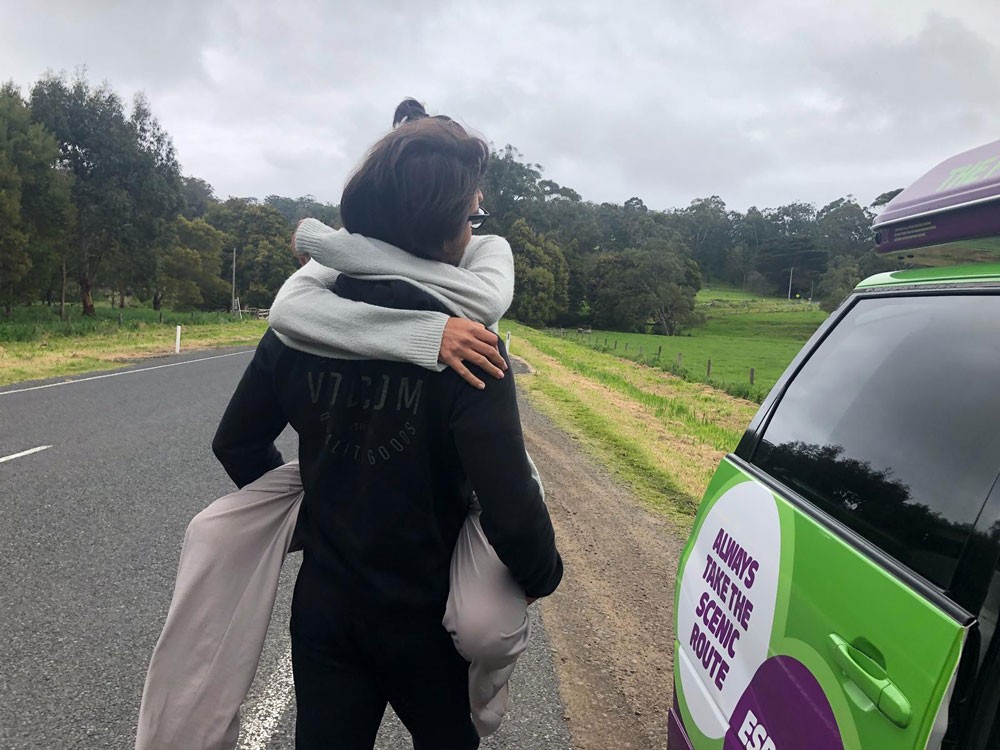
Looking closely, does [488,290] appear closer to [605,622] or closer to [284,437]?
[605,622]

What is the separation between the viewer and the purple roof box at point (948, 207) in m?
1.51

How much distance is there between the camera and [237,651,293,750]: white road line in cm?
270

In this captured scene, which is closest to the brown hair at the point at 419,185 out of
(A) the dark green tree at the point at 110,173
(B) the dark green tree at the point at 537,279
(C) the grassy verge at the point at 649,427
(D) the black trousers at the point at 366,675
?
(D) the black trousers at the point at 366,675

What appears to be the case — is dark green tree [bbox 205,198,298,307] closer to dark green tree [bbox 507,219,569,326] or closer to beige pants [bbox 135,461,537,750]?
dark green tree [bbox 507,219,569,326]

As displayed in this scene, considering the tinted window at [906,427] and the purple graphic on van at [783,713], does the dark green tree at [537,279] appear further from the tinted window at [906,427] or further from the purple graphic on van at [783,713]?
the purple graphic on van at [783,713]

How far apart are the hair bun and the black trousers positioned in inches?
44.6

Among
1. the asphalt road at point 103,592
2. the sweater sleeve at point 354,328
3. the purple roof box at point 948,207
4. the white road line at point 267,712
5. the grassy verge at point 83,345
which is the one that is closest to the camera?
the sweater sleeve at point 354,328

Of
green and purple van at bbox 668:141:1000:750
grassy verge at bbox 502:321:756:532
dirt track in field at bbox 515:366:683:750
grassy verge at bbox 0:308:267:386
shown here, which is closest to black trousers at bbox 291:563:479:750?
green and purple van at bbox 668:141:1000:750

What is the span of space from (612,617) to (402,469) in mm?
2993

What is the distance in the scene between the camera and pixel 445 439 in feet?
4.69

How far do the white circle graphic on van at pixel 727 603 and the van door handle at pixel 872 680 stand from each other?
0.28 meters

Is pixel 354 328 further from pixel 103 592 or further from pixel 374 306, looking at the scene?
pixel 103 592

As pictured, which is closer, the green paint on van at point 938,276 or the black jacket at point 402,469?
the black jacket at point 402,469

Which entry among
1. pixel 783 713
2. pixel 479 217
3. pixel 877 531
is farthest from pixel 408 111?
pixel 783 713
